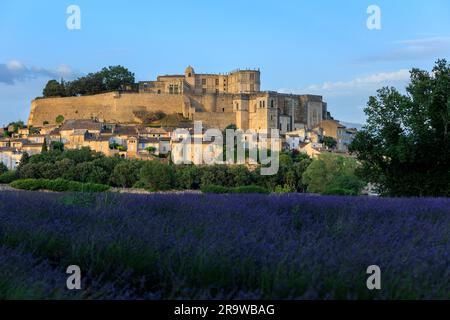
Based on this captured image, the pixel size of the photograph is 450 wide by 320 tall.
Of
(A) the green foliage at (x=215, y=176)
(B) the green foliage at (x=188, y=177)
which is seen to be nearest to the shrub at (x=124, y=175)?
(B) the green foliage at (x=188, y=177)

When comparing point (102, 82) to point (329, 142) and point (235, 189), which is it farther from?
point (235, 189)

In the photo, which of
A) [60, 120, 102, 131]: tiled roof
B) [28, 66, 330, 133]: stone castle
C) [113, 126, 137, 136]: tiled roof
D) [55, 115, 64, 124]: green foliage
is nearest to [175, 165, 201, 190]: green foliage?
[113, 126, 137, 136]: tiled roof

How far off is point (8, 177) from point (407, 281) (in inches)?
1904

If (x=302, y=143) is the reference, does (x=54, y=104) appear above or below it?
above

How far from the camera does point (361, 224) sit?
19.7ft

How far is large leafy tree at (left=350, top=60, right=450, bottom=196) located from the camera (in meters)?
15.8

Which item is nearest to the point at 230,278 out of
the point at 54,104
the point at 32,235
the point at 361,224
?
the point at 32,235

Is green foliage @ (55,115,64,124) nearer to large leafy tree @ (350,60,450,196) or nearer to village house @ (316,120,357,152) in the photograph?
village house @ (316,120,357,152)

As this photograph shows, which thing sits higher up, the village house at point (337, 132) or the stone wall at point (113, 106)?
the stone wall at point (113, 106)

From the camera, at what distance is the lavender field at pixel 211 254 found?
11.5ft

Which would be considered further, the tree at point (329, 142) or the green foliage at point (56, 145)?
the tree at point (329, 142)

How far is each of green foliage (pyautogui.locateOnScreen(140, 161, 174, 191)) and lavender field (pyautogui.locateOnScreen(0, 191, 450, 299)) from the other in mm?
38043

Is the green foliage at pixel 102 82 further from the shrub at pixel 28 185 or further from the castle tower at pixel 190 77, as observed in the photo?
the shrub at pixel 28 185
